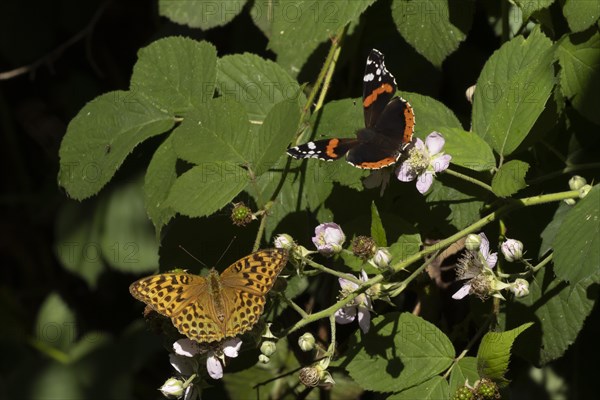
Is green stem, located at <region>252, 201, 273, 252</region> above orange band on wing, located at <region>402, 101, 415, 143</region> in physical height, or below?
below

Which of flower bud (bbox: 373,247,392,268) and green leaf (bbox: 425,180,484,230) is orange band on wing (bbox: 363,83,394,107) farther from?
flower bud (bbox: 373,247,392,268)

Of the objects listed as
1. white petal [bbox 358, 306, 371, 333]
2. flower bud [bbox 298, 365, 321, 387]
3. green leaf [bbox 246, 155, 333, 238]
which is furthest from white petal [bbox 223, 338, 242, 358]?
green leaf [bbox 246, 155, 333, 238]

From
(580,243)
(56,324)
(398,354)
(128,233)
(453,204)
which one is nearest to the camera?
(580,243)

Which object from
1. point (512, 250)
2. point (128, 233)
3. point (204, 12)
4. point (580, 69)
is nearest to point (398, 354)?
point (512, 250)

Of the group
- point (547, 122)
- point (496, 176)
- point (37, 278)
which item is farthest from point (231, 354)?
point (37, 278)

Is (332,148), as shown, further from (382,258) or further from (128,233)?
(128,233)

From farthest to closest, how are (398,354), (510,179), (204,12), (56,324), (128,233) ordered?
(56,324) < (128,233) < (204,12) < (398,354) < (510,179)

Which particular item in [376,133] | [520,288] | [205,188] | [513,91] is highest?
[513,91]
